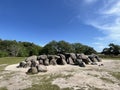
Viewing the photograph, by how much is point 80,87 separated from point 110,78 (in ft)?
15.7

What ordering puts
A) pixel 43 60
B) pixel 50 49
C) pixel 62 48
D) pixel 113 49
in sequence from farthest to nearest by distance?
pixel 62 48 < pixel 50 49 < pixel 113 49 < pixel 43 60

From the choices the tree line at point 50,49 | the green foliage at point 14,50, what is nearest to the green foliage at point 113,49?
the tree line at point 50,49

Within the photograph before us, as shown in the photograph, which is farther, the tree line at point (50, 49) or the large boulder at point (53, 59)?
the tree line at point (50, 49)

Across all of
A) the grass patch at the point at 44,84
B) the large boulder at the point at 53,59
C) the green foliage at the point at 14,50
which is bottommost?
the grass patch at the point at 44,84

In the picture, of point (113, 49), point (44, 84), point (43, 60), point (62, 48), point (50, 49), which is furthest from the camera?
point (62, 48)

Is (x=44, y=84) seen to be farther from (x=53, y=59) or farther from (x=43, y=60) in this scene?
(x=43, y=60)

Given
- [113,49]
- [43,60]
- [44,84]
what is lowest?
[44,84]

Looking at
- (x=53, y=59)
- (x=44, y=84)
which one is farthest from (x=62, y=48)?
(x=44, y=84)

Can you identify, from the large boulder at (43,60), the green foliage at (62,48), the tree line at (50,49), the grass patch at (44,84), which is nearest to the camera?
the grass patch at (44,84)

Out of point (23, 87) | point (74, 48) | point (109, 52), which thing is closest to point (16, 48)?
point (74, 48)

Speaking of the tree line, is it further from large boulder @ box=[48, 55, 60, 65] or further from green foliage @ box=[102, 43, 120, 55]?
large boulder @ box=[48, 55, 60, 65]

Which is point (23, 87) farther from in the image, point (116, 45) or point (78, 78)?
point (116, 45)

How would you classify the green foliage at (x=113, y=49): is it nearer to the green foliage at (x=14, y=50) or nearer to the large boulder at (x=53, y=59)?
the green foliage at (x=14, y=50)

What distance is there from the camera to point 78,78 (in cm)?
1859
